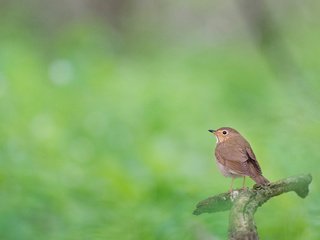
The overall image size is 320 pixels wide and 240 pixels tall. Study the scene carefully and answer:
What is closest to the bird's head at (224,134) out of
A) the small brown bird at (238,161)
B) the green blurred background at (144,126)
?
the small brown bird at (238,161)

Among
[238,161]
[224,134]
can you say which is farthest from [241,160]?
[224,134]

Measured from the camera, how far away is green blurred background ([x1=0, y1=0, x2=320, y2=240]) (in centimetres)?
466

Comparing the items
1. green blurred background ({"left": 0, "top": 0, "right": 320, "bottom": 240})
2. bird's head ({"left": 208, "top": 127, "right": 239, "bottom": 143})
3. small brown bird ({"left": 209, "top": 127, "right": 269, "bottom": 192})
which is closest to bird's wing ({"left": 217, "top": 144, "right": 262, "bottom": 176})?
small brown bird ({"left": 209, "top": 127, "right": 269, "bottom": 192})

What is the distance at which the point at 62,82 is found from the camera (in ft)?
35.1

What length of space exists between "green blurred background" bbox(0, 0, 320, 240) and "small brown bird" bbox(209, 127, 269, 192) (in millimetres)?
1042

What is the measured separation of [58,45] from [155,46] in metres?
5.30

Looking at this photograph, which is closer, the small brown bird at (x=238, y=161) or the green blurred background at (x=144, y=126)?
the small brown bird at (x=238, y=161)

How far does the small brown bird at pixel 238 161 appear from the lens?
6.73 feet

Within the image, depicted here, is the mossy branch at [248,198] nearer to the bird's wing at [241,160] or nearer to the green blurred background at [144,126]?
the bird's wing at [241,160]

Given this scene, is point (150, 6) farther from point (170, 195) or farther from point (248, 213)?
point (248, 213)

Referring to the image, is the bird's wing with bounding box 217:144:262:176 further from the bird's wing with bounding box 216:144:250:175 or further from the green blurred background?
the green blurred background

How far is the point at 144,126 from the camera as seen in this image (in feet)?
30.7

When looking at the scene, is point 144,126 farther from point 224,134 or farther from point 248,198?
point 248,198

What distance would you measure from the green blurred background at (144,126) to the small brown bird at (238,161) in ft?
3.42
